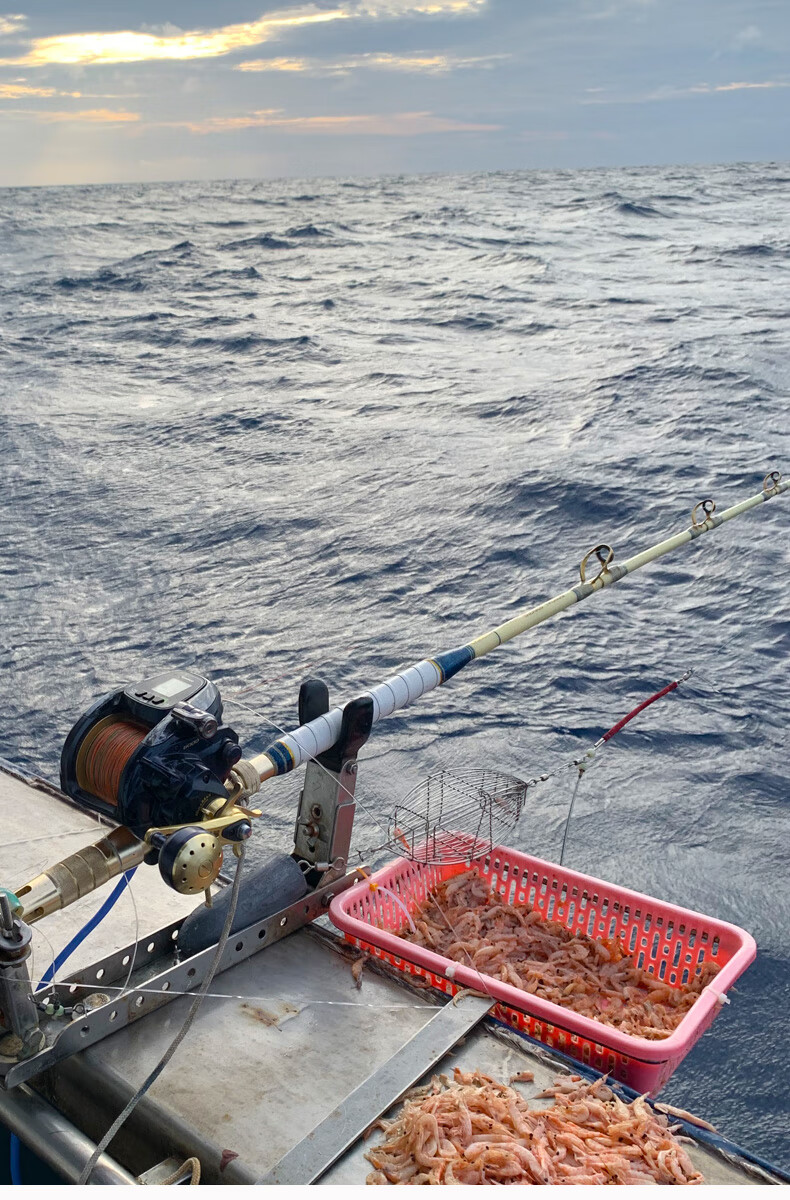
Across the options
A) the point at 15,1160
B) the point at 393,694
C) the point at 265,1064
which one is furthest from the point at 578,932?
the point at 15,1160

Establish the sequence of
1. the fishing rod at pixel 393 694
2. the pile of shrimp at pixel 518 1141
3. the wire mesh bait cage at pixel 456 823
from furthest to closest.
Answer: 1. the wire mesh bait cage at pixel 456 823
2. the fishing rod at pixel 393 694
3. the pile of shrimp at pixel 518 1141

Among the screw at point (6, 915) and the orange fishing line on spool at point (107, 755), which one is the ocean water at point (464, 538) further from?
the screw at point (6, 915)

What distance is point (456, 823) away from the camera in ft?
12.9

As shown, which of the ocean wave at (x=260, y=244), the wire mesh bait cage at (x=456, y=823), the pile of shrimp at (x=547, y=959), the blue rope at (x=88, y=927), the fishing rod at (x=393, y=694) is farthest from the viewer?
the ocean wave at (x=260, y=244)

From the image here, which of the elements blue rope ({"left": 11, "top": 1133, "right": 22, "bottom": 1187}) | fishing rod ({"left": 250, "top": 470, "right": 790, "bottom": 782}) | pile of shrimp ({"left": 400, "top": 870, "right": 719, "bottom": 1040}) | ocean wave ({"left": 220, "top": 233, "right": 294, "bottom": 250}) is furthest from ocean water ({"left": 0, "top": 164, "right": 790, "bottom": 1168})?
ocean wave ({"left": 220, "top": 233, "right": 294, "bottom": 250})

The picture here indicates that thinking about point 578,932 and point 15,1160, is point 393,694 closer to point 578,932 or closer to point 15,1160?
point 578,932

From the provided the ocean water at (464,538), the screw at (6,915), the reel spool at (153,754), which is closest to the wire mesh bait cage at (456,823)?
the ocean water at (464,538)

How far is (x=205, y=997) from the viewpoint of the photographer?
308 centimetres

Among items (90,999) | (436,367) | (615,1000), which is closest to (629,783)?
(615,1000)

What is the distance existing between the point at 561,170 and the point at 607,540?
272ft

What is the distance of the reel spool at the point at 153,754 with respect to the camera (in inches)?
104

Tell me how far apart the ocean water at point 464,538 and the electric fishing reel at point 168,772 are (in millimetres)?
738

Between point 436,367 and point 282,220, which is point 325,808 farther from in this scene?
point 282,220

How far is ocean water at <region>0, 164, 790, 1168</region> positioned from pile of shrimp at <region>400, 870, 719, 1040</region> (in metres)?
0.67
